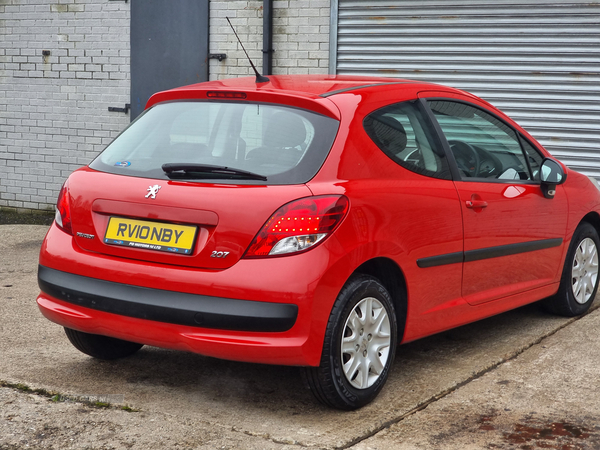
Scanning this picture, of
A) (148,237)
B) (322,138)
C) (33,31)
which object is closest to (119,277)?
(148,237)

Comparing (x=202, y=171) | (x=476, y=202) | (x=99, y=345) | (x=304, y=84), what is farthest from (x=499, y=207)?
(x=99, y=345)

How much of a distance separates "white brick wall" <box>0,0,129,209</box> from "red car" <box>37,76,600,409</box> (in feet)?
21.0

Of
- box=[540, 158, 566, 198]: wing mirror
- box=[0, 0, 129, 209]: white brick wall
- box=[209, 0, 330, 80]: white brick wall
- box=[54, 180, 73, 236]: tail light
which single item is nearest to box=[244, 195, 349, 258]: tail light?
box=[54, 180, 73, 236]: tail light

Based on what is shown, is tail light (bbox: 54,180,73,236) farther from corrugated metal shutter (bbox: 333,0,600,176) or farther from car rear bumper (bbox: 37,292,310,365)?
corrugated metal shutter (bbox: 333,0,600,176)

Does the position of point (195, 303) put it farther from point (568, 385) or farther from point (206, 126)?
point (568, 385)

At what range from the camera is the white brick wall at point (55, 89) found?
10094 mm

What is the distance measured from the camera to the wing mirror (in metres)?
4.77

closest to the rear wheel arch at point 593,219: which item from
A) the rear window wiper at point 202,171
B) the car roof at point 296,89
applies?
the car roof at point 296,89

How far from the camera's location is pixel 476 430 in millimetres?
3322

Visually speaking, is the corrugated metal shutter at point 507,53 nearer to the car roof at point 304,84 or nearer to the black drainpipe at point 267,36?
the black drainpipe at point 267,36

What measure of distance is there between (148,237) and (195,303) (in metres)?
0.38

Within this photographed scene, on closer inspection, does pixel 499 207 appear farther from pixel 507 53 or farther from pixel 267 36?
pixel 267 36

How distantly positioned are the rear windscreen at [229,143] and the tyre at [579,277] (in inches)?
98.4

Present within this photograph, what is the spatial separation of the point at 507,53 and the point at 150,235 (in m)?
6.19
